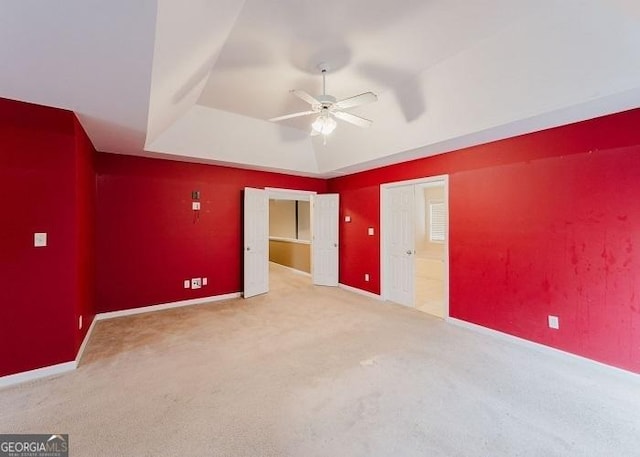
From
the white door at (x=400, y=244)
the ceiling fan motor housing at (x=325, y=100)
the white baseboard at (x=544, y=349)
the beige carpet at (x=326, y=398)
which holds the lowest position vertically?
the beige carpet at (x=326, y=398)

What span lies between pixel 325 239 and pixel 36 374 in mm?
4708

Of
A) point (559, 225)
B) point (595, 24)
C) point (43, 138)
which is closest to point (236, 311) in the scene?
point (43, 138)

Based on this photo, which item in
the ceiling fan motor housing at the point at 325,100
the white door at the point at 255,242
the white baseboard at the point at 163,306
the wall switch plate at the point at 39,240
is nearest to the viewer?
the wall switch plate at the point at 39,240

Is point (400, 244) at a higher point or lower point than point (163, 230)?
lower

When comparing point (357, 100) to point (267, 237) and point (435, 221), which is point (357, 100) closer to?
point (267, 237)

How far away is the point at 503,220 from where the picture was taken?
138 inches

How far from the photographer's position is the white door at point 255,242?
17.2 ft

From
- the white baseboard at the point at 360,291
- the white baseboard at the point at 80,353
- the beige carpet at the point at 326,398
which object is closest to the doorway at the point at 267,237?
the white baseboard at the point at 360,291

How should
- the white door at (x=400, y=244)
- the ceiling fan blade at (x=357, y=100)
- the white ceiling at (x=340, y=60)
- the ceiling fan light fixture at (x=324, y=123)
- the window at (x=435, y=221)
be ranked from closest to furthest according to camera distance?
the white ceiling at (x=340, y=60), the ceiling fan blade at (x=357, y=100), the ceiling fan light fixture at (x=324, y=123), the white door at (x=400, y=244), the window at (x=435, y=221)

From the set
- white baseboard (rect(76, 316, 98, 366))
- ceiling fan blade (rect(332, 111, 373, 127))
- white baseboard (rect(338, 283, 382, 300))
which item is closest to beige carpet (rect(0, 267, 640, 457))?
white baseboard (rect(76, 316, 98, 366))

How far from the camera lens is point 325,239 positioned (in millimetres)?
6223

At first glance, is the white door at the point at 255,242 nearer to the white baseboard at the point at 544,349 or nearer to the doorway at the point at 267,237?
the doorway at the point at 267,237

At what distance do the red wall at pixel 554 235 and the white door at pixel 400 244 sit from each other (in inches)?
29.2

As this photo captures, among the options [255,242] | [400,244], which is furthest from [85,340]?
[400,244]
